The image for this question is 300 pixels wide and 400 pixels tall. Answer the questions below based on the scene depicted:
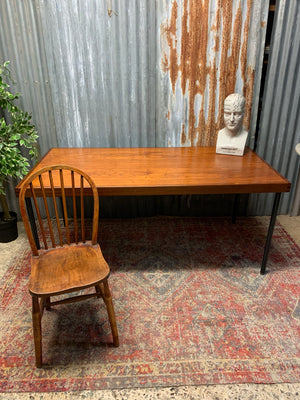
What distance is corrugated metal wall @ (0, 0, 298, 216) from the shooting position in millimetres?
2283

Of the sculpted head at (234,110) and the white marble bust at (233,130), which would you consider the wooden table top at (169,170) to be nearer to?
the white marble bust at (233,130)

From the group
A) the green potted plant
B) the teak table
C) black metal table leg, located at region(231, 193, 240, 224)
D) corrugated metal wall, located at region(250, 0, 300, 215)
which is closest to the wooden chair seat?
the teak table

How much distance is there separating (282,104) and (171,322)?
208cm

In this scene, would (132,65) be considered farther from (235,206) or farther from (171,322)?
(171,322)

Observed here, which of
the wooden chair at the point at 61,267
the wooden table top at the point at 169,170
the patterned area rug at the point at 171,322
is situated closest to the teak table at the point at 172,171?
the wooden table top at the point at 169,170

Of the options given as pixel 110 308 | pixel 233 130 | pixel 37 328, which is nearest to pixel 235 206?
pixel 233 130

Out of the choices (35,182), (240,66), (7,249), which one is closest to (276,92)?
(240,66)

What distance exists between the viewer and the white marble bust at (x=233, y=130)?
88.2 inches

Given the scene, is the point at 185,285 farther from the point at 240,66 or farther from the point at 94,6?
the point at 94,6

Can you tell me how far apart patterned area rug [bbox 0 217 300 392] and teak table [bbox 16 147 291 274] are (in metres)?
0.33

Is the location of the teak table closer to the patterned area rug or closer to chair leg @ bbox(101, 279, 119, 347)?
the patterned area rug

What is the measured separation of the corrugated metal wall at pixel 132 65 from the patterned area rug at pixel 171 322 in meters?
1.04

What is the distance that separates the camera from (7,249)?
2539 mm

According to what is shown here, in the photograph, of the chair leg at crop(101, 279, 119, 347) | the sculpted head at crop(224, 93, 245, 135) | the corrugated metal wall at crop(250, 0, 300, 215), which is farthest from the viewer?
the corrugated metal wall at crop(250, 0, 300, 215)
